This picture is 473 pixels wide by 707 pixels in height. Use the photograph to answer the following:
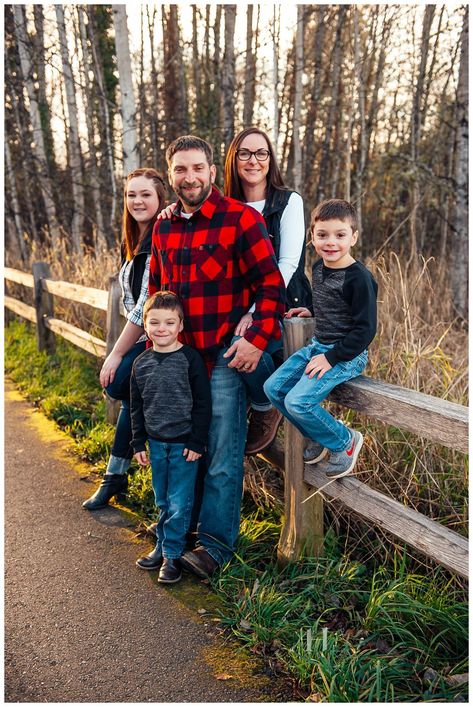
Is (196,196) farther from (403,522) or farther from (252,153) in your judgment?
(403,522)

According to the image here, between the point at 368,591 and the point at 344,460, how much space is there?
26.9 inches

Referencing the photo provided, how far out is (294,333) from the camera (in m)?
3.29

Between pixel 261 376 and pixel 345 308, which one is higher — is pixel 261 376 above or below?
below

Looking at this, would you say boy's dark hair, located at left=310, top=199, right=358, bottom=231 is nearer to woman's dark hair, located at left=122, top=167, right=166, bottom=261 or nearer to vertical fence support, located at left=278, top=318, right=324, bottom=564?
vertical fence support, located at left=278, top=318, right=324, bottom=564

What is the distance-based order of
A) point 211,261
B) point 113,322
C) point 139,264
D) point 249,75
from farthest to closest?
1. point 249,75
2. point 113,322
3. point 139,264
4. point 211,261

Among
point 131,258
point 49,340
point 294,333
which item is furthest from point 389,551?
point 49,340

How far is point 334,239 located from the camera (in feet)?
9.59

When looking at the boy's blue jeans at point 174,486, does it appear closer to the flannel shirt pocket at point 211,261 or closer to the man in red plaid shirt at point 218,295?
the man in red plaid shirt at point 218,295

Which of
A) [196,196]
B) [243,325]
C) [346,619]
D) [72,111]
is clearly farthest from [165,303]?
[72,111]

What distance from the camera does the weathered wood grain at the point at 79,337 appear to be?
6.15 meters

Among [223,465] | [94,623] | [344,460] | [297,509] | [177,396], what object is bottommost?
[94,623]

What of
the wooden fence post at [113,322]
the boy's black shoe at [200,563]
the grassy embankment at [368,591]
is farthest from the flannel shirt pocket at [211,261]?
the wooden fence post at [113,322]

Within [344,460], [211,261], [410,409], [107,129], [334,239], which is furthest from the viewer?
[107,129]

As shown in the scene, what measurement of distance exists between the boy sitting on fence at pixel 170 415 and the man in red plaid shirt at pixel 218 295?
0.10 meters
